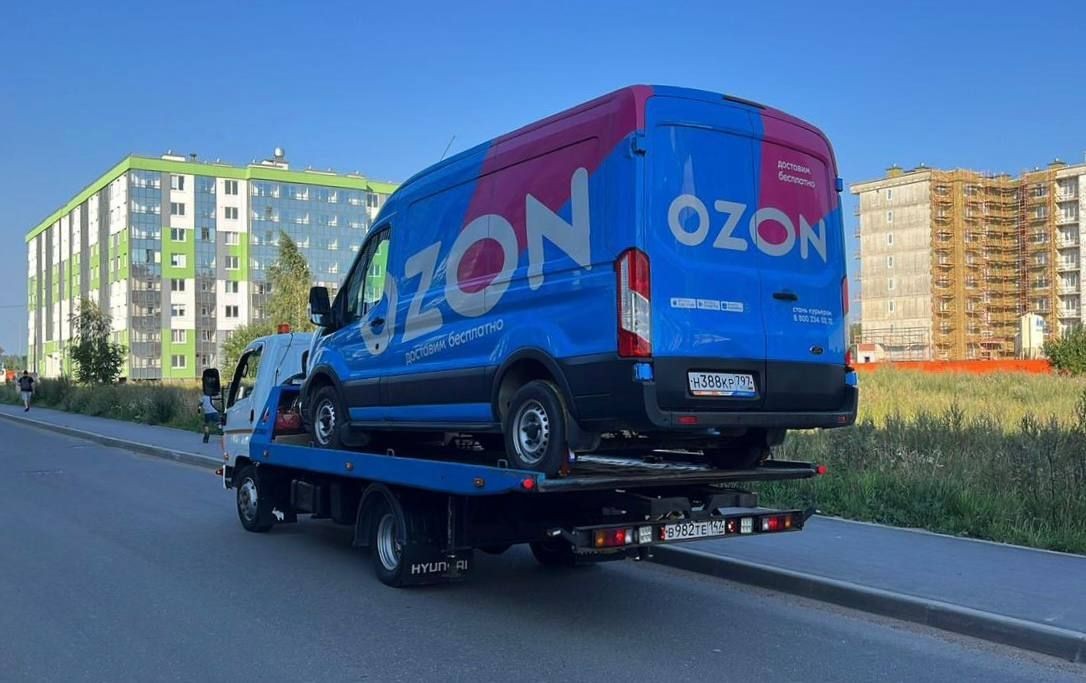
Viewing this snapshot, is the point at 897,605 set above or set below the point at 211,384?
below

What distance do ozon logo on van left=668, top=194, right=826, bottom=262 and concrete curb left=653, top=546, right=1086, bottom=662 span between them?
247 centimetres

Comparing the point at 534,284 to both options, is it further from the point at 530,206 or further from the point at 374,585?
the point at 374,585

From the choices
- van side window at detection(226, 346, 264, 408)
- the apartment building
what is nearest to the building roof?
the apartment building

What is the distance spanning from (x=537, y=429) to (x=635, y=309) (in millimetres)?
1113

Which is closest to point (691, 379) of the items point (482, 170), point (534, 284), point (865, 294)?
point (534, 284)

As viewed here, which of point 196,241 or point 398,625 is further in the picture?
point 196,241

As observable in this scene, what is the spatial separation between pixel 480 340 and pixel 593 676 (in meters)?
2.47

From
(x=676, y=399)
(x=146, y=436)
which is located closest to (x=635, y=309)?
(x=676, y=399)

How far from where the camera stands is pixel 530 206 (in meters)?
6.45

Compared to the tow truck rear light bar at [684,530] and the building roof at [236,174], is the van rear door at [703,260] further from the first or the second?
the building roof at [236,174]

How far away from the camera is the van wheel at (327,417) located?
875 centimetres

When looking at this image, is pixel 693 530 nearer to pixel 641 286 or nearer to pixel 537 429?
pixel 537 429

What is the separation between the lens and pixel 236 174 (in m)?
92.6

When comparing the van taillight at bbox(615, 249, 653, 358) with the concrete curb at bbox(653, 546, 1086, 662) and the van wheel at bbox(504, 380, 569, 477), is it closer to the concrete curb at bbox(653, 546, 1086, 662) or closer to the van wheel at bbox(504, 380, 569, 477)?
the van wheel at bbox(504, 380, 569, 477)
